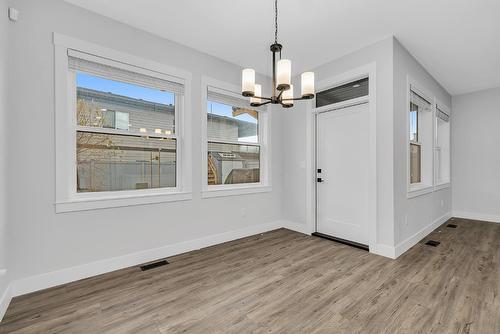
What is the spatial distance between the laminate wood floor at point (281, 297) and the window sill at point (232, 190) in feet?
2.66

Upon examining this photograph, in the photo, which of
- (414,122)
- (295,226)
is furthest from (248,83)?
(414,122)

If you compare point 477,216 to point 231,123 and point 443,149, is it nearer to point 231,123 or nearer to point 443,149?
point 443,149

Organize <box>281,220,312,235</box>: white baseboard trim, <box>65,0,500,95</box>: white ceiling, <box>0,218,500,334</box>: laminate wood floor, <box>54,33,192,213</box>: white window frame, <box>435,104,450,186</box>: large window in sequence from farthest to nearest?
<box>435,104,450,186</box>: large window → <box>281,220,312,235</box>: white baseboard trim → <box>65,0,500,95</box>: white ceiling → <box>54,33,192,213</box>: white window frame → <box>0,218,500,334</box>: laminate wood floor

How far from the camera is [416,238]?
3545 millimetres

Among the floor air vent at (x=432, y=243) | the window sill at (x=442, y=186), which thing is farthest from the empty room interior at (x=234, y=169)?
the window sill at (x=442, y=186)

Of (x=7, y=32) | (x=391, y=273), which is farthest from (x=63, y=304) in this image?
(x=391, y=273)

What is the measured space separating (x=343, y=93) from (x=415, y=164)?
1942 mm

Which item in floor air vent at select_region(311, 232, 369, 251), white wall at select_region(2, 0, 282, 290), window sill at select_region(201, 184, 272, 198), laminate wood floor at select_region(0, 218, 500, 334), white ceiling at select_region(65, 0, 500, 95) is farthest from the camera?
window sill at select_region(201, 184, 272, 198)

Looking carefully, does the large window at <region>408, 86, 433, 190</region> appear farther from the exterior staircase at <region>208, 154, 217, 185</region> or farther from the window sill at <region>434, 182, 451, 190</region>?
the exterior staircase at <region>208, 154, 217, 185</region>

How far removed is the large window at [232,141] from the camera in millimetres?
3611

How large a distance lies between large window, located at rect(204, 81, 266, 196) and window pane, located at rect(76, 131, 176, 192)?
61cm

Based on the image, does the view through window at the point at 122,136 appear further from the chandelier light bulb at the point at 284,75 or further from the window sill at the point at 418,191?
the window sill at the point at 418,191


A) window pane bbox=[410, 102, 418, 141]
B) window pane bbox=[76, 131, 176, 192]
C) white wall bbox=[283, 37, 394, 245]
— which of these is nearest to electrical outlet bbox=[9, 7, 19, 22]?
window pane bbox=[76, 131, 176, 192]

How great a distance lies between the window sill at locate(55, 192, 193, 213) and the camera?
93.0 inches
